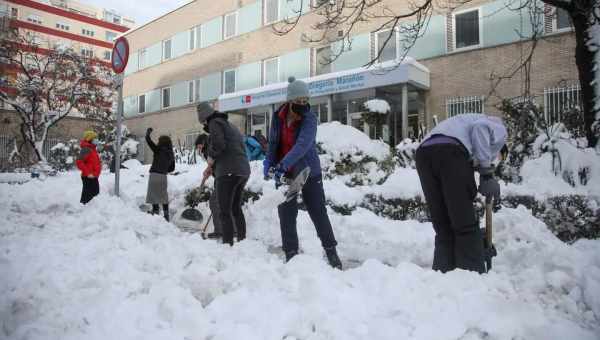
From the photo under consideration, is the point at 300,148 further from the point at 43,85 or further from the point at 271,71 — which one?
the point at 43,85

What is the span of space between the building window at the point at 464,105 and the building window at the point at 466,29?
191 centimetres

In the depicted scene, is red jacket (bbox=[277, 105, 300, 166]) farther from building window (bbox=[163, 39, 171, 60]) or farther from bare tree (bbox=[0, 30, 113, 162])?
building window (bbox=[163, 39, 171, 60])

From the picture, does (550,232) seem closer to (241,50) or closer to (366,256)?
(366,256)

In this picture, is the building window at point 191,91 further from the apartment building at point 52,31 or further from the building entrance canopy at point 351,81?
the building entrance canopy at point 351,81

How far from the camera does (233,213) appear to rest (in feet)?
16.1

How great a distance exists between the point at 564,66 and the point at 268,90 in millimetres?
10954

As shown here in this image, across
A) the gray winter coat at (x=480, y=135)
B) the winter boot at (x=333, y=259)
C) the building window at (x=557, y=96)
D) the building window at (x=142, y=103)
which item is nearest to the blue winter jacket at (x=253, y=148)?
the winter boot at (x=333, y=259)

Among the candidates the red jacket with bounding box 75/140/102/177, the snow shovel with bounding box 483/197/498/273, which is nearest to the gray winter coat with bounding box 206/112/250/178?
the snow shovel with bounding box 483/197/498/273

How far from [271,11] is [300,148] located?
1968 centimetres

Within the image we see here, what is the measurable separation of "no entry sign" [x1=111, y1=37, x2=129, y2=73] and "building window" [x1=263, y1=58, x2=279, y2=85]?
1374cm

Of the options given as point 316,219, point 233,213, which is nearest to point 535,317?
point 316,219

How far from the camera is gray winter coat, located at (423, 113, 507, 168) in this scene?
316 centimetres

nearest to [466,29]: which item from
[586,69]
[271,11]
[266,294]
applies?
[586,69]

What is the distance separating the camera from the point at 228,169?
461 cm
